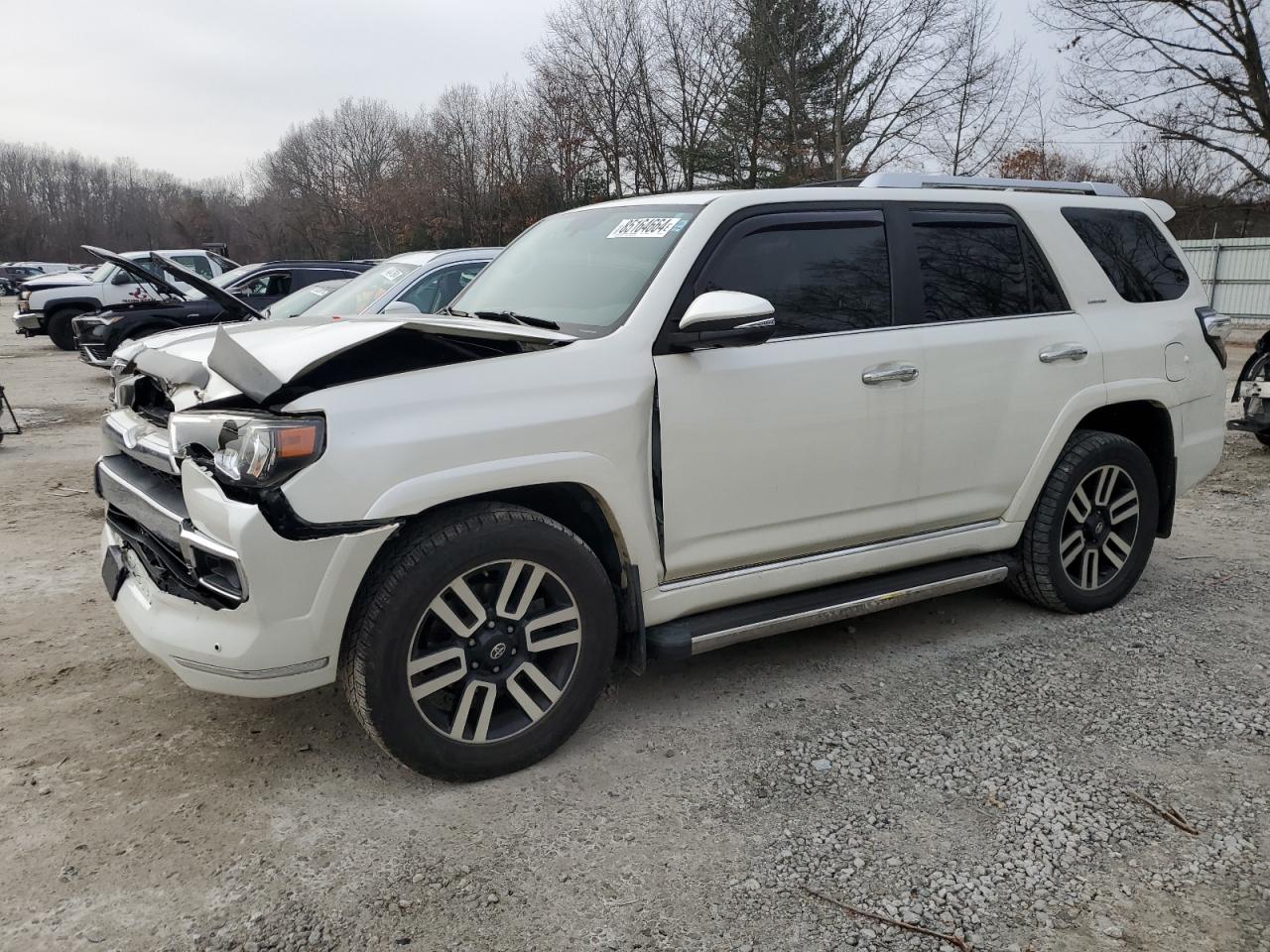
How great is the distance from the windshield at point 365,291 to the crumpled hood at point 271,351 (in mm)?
4477

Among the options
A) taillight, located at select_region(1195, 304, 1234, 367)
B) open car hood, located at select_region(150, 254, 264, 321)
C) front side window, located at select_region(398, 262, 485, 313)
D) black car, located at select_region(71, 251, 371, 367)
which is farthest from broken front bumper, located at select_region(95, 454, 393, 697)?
black car, located at select_region(71, 251, 371, 367)

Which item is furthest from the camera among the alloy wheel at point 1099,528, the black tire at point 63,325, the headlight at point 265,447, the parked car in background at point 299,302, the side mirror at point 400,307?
the black tire at point 63,325

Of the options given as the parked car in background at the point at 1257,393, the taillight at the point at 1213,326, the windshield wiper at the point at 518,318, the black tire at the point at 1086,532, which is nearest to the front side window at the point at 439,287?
the windshield wiper at the point at 518,318

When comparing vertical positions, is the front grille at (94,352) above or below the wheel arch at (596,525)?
above

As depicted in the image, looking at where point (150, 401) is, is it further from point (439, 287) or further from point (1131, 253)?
point (1131, 253)

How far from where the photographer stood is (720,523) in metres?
3.42

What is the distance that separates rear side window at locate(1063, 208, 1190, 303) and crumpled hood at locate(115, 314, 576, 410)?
9.08ft

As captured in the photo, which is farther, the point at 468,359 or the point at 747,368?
the point at 747,368

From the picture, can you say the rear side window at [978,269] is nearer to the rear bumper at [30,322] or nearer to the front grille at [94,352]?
the front grille at [94,352]

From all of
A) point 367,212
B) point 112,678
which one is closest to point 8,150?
point 367,212

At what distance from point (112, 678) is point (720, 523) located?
8.39ft

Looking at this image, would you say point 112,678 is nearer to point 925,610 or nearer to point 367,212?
point 925,610

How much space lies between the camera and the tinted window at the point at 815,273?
3537mm

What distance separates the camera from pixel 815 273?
146 inches
